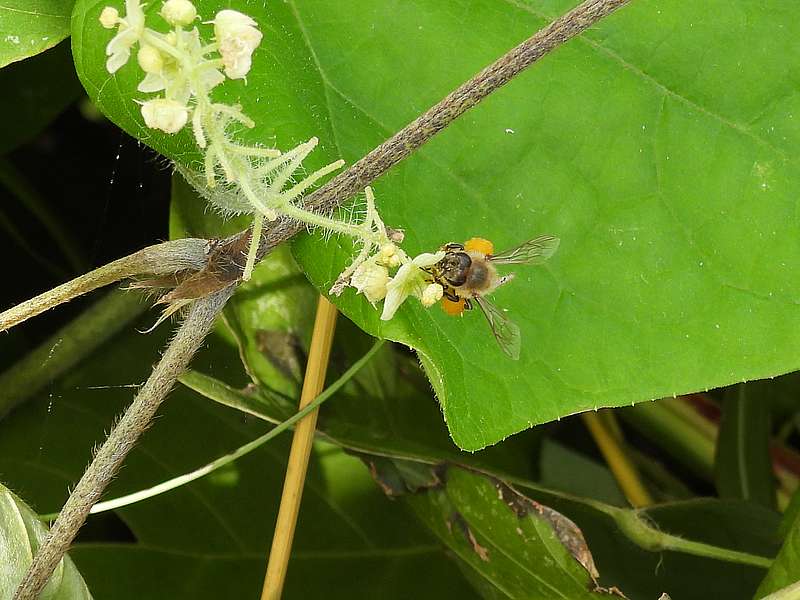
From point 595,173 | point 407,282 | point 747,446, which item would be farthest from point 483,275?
point 747,446

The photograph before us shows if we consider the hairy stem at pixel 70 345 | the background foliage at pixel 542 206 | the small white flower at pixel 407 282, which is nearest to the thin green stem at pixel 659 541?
the background foliage at pixel 542 206

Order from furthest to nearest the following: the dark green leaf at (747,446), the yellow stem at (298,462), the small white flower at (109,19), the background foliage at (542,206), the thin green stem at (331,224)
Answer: the dark green leaf at (747,446) < the yellow stem at (298,462) < the background foliage at (542,206) < the thin green stem at (331,224) < the small white flower at (109,19)

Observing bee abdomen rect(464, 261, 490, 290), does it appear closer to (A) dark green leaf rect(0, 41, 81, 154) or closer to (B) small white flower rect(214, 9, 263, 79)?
(B) small white flower rect(214, 9, 263, 79)

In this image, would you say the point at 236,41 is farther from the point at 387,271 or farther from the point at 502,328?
the point at 502,328

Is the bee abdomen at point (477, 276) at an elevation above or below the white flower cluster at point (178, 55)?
below

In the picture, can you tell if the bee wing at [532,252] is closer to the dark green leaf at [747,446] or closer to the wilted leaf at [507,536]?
the wilted leaf at [507,536]

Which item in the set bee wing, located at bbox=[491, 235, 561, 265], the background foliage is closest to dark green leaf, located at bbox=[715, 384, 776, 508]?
the background foliage
